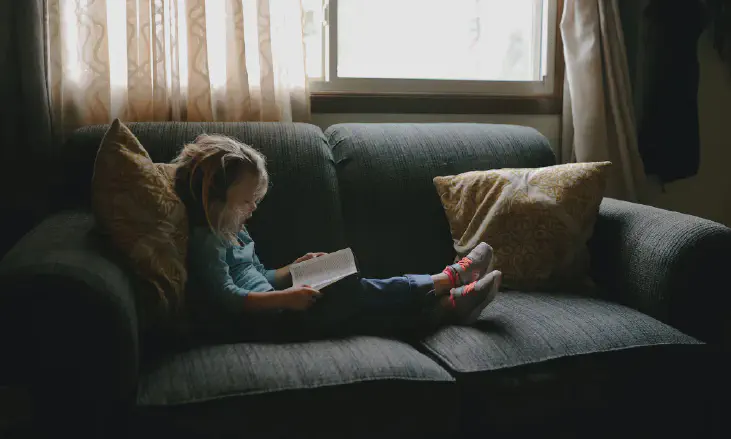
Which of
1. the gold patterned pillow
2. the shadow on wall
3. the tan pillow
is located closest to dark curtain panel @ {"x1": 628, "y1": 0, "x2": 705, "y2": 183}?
the shadow on wall

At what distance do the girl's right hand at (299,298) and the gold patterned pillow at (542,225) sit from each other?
584 millimetres

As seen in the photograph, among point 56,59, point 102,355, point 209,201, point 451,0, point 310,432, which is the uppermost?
point 451,0

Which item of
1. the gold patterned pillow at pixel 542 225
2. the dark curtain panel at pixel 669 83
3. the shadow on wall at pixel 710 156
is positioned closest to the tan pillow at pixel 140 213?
the gold patterned pillow at pixel 542 225

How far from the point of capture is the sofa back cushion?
1.92 m

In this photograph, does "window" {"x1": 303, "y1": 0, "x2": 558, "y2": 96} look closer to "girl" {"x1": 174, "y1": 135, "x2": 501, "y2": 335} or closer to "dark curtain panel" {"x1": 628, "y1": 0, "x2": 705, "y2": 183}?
"dark curtain panel" {"x1": 628, "y1": 0, "x2": 705, "y2": 183}

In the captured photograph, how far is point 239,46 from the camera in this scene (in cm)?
225

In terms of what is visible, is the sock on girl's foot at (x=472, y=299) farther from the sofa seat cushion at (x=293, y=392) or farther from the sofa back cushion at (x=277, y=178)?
the sofa back cushion at (x=277, y=178)

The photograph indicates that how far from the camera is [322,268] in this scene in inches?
70.4

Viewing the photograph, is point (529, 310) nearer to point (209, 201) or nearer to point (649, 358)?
point (649, 358)

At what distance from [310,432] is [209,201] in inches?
24.7

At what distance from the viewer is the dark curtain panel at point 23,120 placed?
2018 millimetres

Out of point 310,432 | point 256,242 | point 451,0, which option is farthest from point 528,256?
point 451,0

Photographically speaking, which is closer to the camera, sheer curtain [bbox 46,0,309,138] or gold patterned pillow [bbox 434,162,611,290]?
gold patterned pillow [bbox 434,162,611,290]

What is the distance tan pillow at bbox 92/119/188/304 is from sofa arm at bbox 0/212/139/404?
0.64ft
